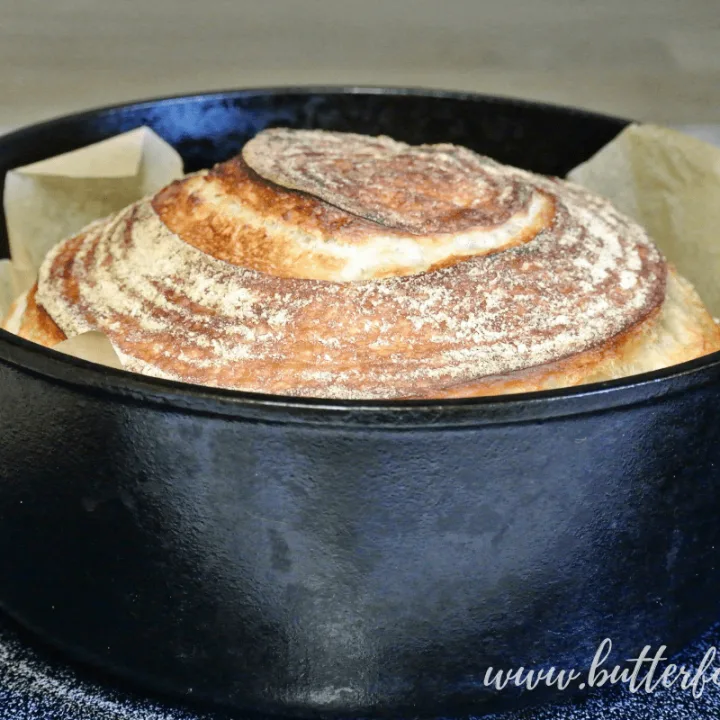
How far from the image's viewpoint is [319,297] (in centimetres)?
123

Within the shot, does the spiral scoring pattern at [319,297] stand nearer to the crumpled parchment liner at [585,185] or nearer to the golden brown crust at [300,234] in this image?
the golden brown crust at [300,234]

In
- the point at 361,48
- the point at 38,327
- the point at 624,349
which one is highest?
the point at 361,48

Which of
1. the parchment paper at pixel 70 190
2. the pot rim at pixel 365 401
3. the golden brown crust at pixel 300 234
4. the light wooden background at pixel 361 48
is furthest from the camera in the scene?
the light wooden background at pixel 361 48

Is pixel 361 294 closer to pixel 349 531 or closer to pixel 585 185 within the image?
pixel 349 531

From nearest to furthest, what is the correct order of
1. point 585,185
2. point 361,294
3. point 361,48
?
1. point 361,294
2. point 585,185
3. point 361,48

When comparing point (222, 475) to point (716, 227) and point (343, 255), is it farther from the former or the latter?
point (716, 227)

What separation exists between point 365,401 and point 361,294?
0.38m

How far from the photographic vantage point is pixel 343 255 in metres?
1.27

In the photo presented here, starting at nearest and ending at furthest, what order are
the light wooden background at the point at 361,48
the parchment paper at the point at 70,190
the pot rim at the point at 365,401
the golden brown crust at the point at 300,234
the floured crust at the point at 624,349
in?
the pot rim at the point at 365,401 → the floured crust at the point at 624,349 → the golden brown crust at the point at 300,234 → the parchment paper at the point at 70,190 → the light wooden background at the point at 361,48

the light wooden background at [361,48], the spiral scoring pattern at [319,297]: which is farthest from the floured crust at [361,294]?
the light wooden background at [361,48]

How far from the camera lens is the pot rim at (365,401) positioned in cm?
87

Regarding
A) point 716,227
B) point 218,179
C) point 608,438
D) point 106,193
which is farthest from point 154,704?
point 716,227

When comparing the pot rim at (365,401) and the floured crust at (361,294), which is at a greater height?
the pot rim at (365,401)

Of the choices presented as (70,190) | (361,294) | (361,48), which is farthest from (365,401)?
(361,48)
